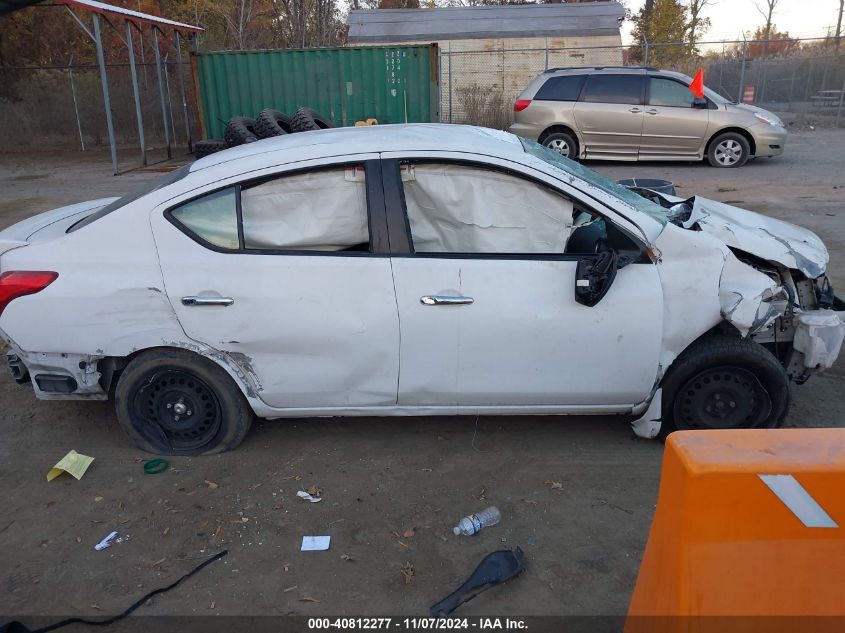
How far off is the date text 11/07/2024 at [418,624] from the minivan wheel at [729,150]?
1307cm

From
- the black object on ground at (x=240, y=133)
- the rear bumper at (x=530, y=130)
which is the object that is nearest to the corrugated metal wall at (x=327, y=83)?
the rear bumper at (x=530, y=130)

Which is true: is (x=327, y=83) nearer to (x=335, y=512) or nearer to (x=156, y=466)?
(x=156, y=466)

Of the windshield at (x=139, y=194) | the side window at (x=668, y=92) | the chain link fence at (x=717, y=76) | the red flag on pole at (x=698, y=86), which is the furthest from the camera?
the chain link fence at (x=717, y=76)

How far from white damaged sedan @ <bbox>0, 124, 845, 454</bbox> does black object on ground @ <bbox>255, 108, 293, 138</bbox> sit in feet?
17.8

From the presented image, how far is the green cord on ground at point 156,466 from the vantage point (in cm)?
381

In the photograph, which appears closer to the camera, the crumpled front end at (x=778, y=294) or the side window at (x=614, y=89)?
the crumpled front end at (x=778, y=294)

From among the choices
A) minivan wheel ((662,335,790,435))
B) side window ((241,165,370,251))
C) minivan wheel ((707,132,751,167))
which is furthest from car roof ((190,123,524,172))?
minivan wheel ((707,132,751,167))

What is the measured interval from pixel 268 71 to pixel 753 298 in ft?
49.3

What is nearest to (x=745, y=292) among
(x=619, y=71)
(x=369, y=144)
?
(x=369, y=144)

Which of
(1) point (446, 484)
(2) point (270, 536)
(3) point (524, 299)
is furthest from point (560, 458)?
(2) point (270, 536)

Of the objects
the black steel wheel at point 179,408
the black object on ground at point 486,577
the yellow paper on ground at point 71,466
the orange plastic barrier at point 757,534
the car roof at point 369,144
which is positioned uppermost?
the car roof at point 369,144

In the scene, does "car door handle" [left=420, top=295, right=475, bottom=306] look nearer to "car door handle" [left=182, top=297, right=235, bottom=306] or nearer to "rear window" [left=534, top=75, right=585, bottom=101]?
"car door handle" [left=182, top=297, right=235, bottom=306]

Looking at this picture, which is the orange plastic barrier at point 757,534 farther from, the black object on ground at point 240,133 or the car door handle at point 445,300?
the black object on ground at point 240,133

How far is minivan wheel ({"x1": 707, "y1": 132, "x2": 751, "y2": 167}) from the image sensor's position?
1375cm
